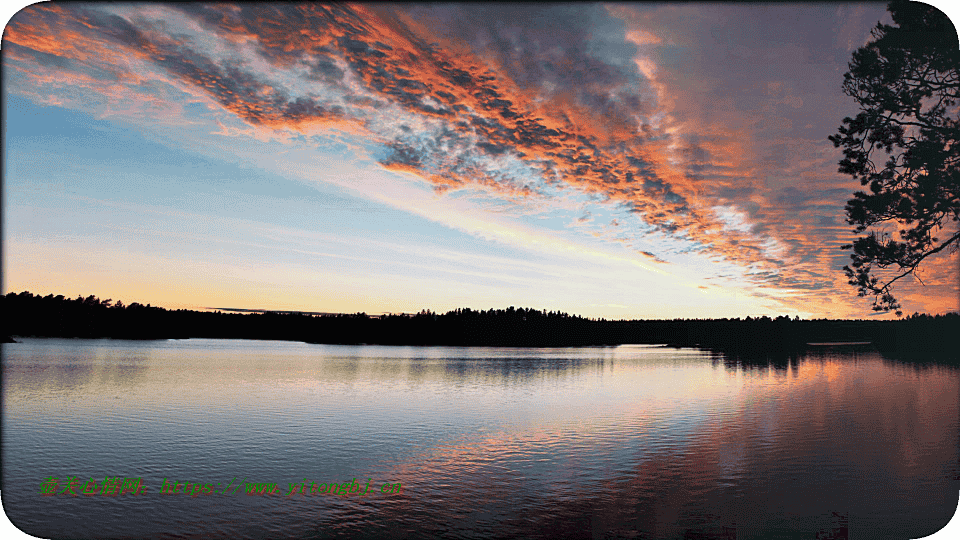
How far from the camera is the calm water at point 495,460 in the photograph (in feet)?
49.9

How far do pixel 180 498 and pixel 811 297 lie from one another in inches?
1240

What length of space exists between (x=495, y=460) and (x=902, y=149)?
19.8 m

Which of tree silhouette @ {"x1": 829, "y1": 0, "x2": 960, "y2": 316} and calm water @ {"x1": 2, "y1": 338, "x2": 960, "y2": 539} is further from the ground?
tree silhouette @ {"x1": 829, "y1": 0, "x2": 960, "y2": 316}

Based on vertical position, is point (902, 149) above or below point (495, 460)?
above

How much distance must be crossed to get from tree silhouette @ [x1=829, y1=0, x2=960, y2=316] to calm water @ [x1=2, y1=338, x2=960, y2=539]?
823 centimetres

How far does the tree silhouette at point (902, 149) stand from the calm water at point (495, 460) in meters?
8.23

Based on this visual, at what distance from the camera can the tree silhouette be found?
18.8 m

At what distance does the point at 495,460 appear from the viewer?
22.0 meters

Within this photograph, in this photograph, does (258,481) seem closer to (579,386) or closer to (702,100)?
(702,100)

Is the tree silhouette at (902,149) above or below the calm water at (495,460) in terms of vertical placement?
above

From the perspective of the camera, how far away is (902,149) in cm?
2066

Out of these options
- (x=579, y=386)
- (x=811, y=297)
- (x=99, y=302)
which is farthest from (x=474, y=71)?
(x=99, y=302)

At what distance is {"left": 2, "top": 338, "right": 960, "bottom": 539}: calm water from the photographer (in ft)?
49.9

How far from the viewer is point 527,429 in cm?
2906
